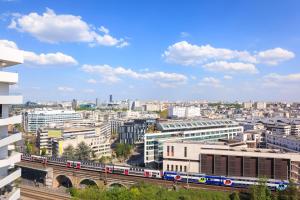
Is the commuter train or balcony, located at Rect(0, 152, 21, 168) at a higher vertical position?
balcony, located at Rect(0, 152, 21, 168)

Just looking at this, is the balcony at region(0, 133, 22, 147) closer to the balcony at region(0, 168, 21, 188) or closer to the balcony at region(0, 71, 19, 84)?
the balcony at region(0, 168, 21, 188)

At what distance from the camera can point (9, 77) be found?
13523 millimetres

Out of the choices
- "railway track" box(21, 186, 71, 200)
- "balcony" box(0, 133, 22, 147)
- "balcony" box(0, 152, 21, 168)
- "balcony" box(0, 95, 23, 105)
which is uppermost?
A: "balcony" box(0, 95, 23, 105)

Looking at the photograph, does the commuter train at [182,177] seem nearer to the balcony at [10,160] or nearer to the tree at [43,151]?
the tree at [43,151]

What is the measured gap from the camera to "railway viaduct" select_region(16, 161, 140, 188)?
4794cm

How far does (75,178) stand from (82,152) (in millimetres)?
20417

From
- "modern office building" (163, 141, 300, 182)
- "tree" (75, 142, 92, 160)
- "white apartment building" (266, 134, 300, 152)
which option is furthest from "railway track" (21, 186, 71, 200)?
"white apartment building" (266, 134, 300, 152)

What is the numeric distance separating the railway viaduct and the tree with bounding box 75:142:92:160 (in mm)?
12966

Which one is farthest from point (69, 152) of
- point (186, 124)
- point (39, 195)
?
point (39, 195)

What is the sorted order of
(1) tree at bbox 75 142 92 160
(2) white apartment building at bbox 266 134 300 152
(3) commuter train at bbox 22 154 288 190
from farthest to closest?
1. (1) tree at bbox 75 142 92 160
2. (2) white apartment building at bbox 266 134 300 152
3. (3) commuter train at bbox 22 154 288 190

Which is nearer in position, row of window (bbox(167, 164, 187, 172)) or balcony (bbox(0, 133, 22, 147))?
balcony (bbox(0, 133, 22, 147))

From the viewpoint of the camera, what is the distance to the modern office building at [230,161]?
44.1 metres

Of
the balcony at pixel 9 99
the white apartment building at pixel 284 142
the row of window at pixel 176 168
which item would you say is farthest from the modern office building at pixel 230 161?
the balcony at pixel 9 99

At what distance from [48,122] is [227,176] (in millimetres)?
89625
